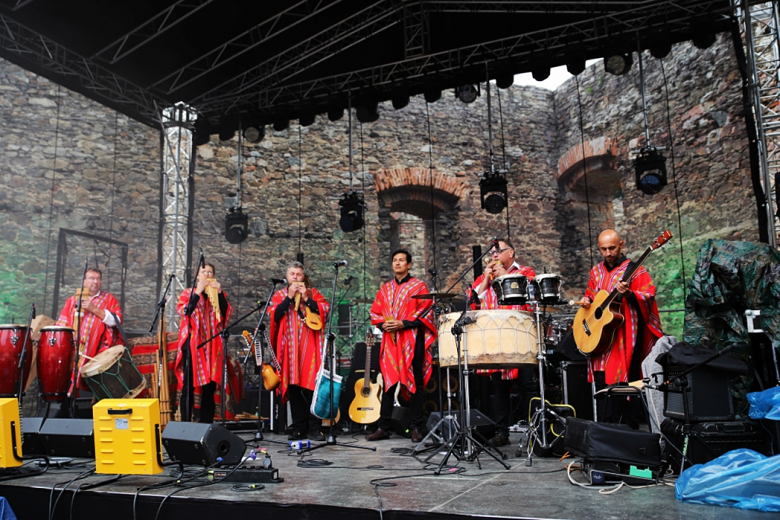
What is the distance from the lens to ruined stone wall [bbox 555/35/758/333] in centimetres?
→ 820

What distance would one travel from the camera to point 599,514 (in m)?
2.32

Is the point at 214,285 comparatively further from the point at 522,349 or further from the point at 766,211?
the point at 766,211

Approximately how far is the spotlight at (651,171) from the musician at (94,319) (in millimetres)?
6095

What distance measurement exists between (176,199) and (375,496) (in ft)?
21.2

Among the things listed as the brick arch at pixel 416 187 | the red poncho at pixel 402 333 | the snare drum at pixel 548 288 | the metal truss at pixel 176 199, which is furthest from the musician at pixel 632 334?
the brick arch at pixel 416 187

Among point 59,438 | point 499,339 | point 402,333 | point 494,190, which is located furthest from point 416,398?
point 494,190

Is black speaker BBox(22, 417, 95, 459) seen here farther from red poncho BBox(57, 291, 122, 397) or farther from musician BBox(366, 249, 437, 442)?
musician BBox(366, 249, 437, 442)

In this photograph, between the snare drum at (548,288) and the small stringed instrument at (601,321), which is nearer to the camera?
the snare drum at (548,288)

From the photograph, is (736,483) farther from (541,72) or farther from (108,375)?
(541,72)

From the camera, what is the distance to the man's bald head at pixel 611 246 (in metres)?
4.52

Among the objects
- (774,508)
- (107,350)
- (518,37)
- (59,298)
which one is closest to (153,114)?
(59,298)

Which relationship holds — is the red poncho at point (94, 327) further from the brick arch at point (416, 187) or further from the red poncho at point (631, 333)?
the brick arch at point (416, 187)

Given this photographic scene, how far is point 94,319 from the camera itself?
19.8 ft

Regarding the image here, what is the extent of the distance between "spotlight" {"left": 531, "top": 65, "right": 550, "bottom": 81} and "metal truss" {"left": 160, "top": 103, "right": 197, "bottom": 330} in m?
4.36
